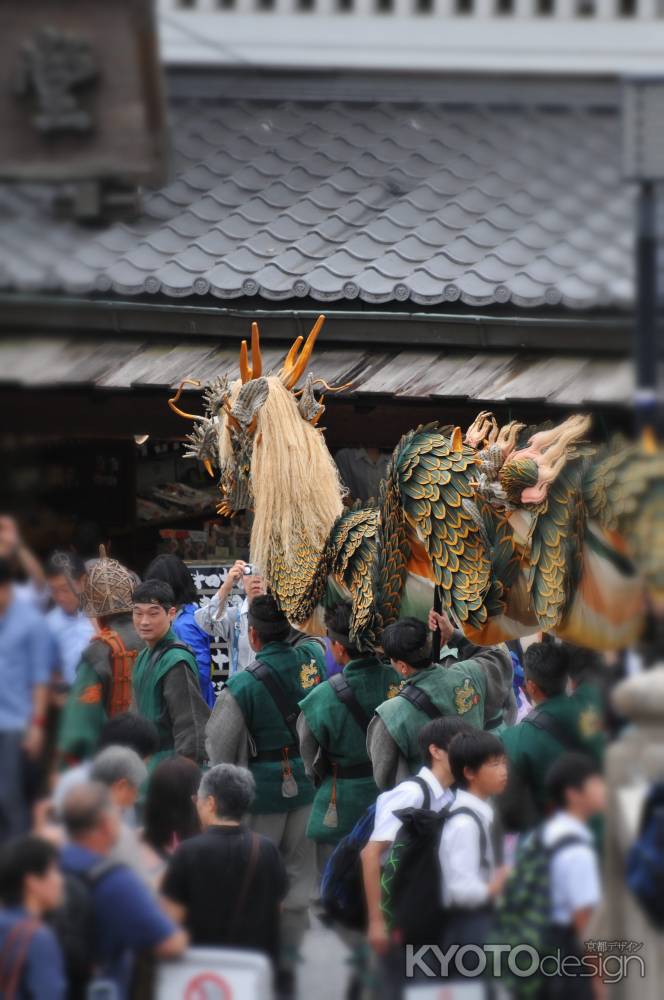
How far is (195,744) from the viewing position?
5.11 metres

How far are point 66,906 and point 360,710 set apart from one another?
2.72 metres

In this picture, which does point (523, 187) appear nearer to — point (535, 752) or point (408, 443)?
point (535, 752)

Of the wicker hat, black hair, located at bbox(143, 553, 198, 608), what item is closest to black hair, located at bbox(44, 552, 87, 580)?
the wicker hat

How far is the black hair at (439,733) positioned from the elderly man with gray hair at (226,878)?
632mm

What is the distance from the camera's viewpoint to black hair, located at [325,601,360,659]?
5.21 meters

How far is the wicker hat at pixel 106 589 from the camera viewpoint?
5.34 metres

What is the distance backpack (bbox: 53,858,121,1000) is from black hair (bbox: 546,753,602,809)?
0.76 metres

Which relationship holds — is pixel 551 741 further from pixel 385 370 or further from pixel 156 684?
pixel 385 370

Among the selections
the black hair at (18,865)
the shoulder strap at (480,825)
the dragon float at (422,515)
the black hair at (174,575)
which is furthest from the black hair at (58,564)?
the black hair at (174,575)

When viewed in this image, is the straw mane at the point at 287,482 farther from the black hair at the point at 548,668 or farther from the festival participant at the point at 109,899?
the festival participant at the point at 109,899

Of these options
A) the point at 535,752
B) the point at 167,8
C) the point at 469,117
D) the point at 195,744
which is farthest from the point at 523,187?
the point at 195,744

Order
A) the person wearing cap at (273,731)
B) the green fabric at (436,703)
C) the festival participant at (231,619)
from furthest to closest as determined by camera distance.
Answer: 1. the festival participant at (231,619)
2. the person wearing cap at (273,731)
3. the green fabric at (436,703)

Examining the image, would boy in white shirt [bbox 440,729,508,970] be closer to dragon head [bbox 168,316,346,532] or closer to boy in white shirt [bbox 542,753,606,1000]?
boy in white shirt [bbox 542,753,606,1000]

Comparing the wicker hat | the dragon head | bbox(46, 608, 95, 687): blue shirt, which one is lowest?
bbox(46, 608, 95, 687): blue shirt
